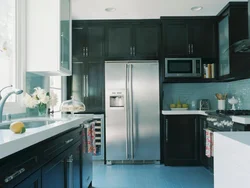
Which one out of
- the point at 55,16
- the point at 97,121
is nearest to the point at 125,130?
the point at 97,121

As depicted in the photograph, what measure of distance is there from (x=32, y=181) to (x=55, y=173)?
38 cm

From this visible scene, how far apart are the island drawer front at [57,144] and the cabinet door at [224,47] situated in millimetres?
2695

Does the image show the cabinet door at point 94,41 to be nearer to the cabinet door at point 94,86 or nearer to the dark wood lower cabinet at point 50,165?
the cabinet door at point 94,86

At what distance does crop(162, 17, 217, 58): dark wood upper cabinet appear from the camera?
4.15 m

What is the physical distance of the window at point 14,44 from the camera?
2311 millimetres

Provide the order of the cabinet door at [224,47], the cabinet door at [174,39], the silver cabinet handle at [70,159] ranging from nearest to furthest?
the silver cabinet handle at [70,159]
the cabinet door at [224,47]
the cabinet door at [174,39]

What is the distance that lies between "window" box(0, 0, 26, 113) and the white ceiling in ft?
3.67

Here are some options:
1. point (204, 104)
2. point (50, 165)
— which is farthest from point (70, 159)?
point (204, 104)

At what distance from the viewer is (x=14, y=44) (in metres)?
2.39

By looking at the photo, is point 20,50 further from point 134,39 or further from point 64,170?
point 134,39

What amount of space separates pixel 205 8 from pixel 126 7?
49.0 inches

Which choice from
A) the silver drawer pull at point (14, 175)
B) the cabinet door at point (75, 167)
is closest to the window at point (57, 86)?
the cabinet door at point (75, 167)

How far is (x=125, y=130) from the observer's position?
4047 millimetres

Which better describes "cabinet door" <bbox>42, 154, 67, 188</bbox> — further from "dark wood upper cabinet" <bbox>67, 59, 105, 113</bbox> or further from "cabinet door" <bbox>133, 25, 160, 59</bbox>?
"cabinet door" <bbox>133, 25, 160, 59</bbox>
